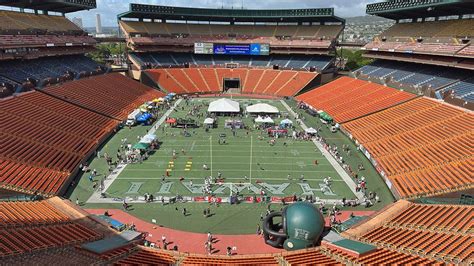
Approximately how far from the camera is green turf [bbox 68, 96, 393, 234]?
24.7m

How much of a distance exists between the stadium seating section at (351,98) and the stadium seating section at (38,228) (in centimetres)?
3598

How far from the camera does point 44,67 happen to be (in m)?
54.3

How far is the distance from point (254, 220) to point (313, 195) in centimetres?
604

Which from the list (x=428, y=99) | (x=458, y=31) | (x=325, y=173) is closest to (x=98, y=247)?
(x=325, y=173)

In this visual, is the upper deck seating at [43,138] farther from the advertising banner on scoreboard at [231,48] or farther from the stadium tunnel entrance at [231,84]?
the advertising banner on scoreboard at [231,48]

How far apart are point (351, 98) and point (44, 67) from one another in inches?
1827

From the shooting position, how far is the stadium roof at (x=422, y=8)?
4484 centimetres

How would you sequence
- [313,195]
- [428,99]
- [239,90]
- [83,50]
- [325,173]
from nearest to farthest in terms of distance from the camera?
1. [313,195]
2. [325,173]
3. [428,99]
4. [83,50]
5. [239,90]

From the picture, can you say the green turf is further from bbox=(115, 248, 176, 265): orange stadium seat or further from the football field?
bbox=(115, 248, 176, 265): orange stadium seat

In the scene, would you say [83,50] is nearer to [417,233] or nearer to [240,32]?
[240,32]

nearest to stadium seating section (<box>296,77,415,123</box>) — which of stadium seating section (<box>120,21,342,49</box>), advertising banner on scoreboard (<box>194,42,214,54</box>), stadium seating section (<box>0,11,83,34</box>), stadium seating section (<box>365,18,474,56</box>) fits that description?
stadium seating section (<box>365,18,474,56</box>)

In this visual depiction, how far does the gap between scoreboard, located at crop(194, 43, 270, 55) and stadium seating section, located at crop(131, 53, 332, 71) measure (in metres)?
2.07

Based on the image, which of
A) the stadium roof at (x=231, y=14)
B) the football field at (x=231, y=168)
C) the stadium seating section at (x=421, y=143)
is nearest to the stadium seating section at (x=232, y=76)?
the stadium roof at (x=231, y=14)

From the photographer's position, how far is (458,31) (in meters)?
48.0
